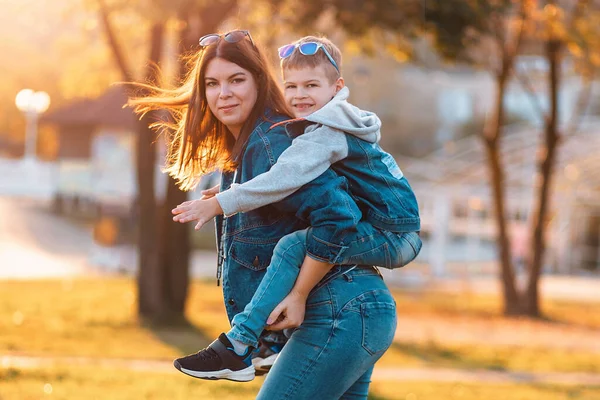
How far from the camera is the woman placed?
3061mm

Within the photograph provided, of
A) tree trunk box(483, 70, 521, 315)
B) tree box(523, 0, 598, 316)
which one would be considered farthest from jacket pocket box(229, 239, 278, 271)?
tree trunk box(483, 70, 521, 315)

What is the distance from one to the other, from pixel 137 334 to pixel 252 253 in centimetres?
992

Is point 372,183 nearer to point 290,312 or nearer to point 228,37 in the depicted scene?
point 290,312

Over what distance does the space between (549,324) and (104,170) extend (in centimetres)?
2671

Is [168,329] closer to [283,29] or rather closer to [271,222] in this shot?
[283,29]

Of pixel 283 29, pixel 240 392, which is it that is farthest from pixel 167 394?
pixel 283 29

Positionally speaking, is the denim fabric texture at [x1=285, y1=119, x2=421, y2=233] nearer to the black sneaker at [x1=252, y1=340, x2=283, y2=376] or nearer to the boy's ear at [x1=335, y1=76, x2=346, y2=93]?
the boy's ear at [x1=335, y1=76, x2=346, y2=93]

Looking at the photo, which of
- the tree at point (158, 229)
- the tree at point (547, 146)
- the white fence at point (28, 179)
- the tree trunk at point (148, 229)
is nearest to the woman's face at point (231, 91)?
the tree at point (158, 229)

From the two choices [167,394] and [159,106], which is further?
[167,394]

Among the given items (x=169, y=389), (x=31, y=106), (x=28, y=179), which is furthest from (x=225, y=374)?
(x=28, y=179)

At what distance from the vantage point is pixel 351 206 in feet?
10.1

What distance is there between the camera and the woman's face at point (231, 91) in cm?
332

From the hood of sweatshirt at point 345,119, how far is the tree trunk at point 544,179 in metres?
15.5

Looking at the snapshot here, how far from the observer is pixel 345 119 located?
Result: 10.4 ft
